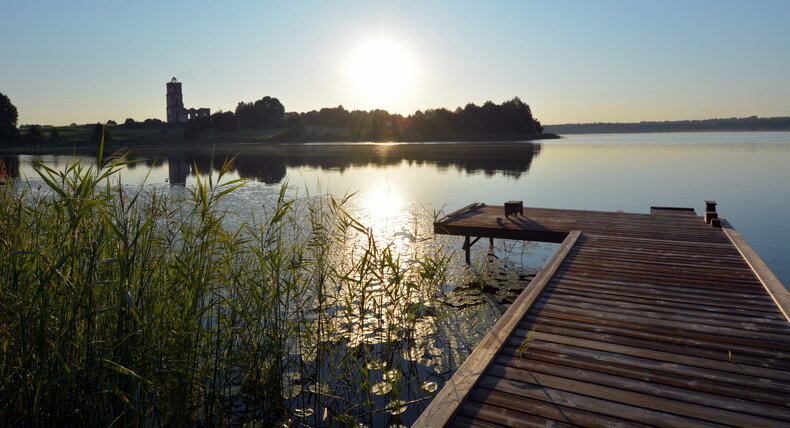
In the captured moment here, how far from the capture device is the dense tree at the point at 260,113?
92.2 metres

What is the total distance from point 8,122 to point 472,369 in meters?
73.2

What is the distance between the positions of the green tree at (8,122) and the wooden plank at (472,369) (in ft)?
216

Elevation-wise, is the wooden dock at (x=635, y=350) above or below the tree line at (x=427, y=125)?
below

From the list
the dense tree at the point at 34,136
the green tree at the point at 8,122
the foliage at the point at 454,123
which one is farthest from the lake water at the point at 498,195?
the foliage at the point at 454,123

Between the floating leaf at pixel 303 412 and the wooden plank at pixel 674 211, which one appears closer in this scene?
the floating leaf at pixel 303 412

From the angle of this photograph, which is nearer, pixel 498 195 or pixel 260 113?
pixel 498 195

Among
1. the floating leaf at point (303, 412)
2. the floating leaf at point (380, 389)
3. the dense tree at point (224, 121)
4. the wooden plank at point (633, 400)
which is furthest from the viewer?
the dense tree at point (224, 121)

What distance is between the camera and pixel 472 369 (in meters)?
3.42

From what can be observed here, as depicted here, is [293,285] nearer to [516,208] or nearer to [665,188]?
[516,208]

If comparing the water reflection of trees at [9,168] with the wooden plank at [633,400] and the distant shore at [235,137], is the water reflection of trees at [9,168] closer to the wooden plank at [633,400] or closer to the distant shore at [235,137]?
the wooden plank at [633,400]

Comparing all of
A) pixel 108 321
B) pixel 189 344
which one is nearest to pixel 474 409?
pixel 189 344

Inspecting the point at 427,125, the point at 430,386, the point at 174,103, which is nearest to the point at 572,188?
the point at 430,386

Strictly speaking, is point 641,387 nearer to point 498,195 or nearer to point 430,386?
point 430,386

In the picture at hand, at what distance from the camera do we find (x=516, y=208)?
33.1 feet
